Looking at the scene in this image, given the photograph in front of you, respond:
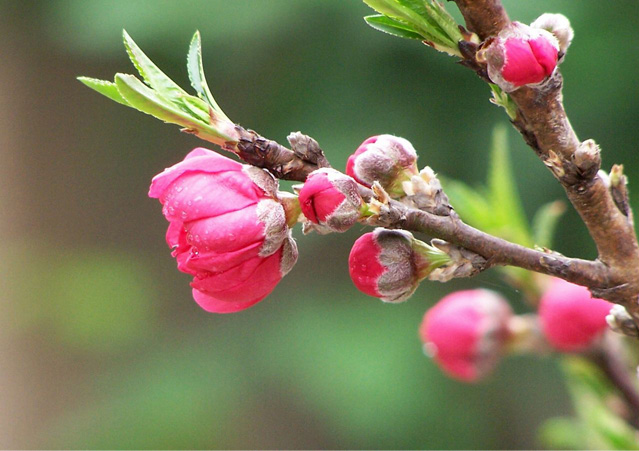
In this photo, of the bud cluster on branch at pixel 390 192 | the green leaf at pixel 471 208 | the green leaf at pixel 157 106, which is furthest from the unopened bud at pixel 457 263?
the green leaf at pixel 471 208

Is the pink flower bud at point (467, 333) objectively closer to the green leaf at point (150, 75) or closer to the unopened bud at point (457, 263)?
the unopened bud at point (457, 263)

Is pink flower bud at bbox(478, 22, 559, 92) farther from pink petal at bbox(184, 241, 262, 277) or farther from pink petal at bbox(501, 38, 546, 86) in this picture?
pink petal at bbox(184, 241, 262, 277)

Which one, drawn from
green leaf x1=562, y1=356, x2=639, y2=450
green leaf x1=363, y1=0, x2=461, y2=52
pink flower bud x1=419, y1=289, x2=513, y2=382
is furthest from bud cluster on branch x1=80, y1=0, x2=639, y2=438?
pink flower bud x1=419, y1=289, x2=513, y2=382

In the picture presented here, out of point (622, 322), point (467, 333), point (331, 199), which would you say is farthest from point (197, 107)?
point (467, 333)

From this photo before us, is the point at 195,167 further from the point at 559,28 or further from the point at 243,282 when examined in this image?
the point at 559,28

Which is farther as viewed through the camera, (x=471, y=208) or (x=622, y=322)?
(x=471, y=208)

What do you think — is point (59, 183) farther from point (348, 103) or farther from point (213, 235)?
point (213, 235)
